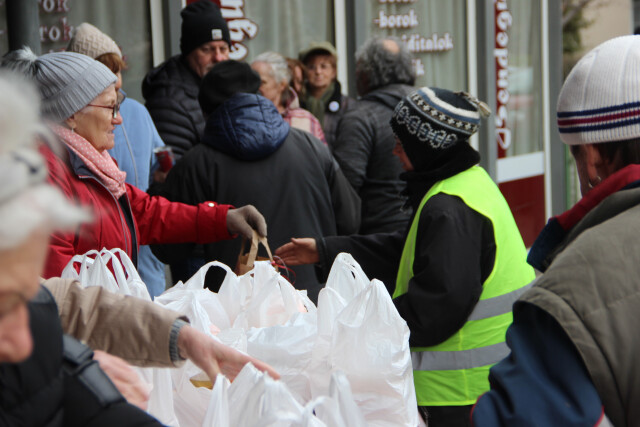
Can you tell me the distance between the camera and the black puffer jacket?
460cm

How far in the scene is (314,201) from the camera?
394cm

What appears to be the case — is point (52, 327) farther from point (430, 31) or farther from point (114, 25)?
point (430, 31)

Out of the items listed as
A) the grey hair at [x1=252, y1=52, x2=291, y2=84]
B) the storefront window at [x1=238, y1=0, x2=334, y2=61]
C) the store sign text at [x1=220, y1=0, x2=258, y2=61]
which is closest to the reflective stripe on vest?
the grey hair at [x1=252, y1=52, x2=291, y2=84]

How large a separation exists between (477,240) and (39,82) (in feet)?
5.46

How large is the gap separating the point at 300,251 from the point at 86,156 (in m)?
0.91

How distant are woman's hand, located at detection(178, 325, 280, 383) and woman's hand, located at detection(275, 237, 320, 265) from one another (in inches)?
60.3

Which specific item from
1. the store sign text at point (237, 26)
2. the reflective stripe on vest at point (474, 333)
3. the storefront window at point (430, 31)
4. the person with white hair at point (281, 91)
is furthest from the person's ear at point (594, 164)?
the storefront window at point (430, 31)

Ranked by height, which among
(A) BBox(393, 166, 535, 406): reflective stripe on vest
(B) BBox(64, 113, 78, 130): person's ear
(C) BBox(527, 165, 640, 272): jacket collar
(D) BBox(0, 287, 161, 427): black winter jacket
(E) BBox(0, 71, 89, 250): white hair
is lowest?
(A) BBox(393, 166, 535, 406): reflective stripe on vest

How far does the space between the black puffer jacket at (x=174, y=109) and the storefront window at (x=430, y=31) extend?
3202 millimetres

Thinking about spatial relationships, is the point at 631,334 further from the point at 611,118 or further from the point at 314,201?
the point at 314,201

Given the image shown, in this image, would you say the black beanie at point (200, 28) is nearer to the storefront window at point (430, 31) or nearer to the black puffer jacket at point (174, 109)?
the black puffer jacket at point (174, 109)

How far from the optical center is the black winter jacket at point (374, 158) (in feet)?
16.1

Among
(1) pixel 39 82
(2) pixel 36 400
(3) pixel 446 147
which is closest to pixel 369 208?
(3) pixel 446 147

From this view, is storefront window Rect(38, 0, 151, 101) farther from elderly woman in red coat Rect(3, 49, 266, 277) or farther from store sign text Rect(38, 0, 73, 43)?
elderly woman in red coat Rect(3, 49, 266, 277)
